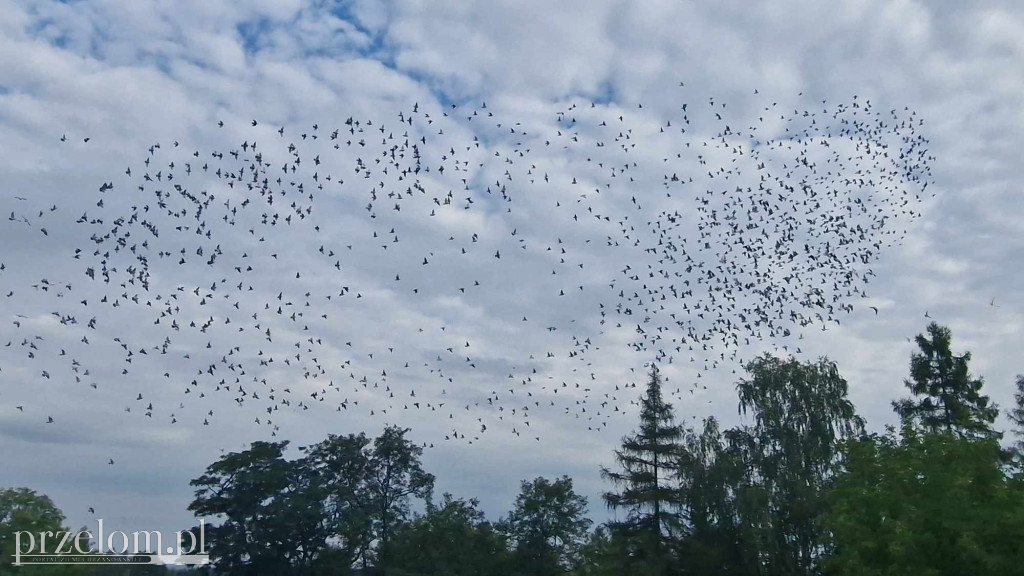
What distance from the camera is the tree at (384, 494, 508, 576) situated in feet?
214

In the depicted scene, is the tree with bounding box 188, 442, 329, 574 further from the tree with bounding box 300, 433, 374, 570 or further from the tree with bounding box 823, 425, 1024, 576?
the tree with bounding box 823, 425, 1024, 576

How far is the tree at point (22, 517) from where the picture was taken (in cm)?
4647

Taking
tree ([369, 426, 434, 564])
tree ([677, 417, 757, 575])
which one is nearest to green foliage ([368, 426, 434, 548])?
tree ([369, 426, 434, 564])

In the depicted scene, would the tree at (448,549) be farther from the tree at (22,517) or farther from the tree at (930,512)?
the tree at (930,512)

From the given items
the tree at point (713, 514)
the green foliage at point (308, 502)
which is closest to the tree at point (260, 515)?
the green foliage at point (308, 502)

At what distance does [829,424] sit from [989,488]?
19244mm

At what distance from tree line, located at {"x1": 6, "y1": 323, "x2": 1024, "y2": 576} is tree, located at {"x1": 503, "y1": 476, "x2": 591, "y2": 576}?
0.36ft

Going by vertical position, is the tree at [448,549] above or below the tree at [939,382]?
below

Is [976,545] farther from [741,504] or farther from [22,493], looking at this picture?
[22,493]

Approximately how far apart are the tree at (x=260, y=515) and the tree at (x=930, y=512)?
149 ft

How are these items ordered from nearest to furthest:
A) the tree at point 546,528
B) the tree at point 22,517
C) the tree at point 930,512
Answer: the tree at point 930,512
the tree at point 22,517
the tree at point 546,528

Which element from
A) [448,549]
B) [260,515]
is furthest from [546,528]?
[260,515]

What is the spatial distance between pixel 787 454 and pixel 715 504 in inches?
197

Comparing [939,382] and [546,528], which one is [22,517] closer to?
[546,528]
